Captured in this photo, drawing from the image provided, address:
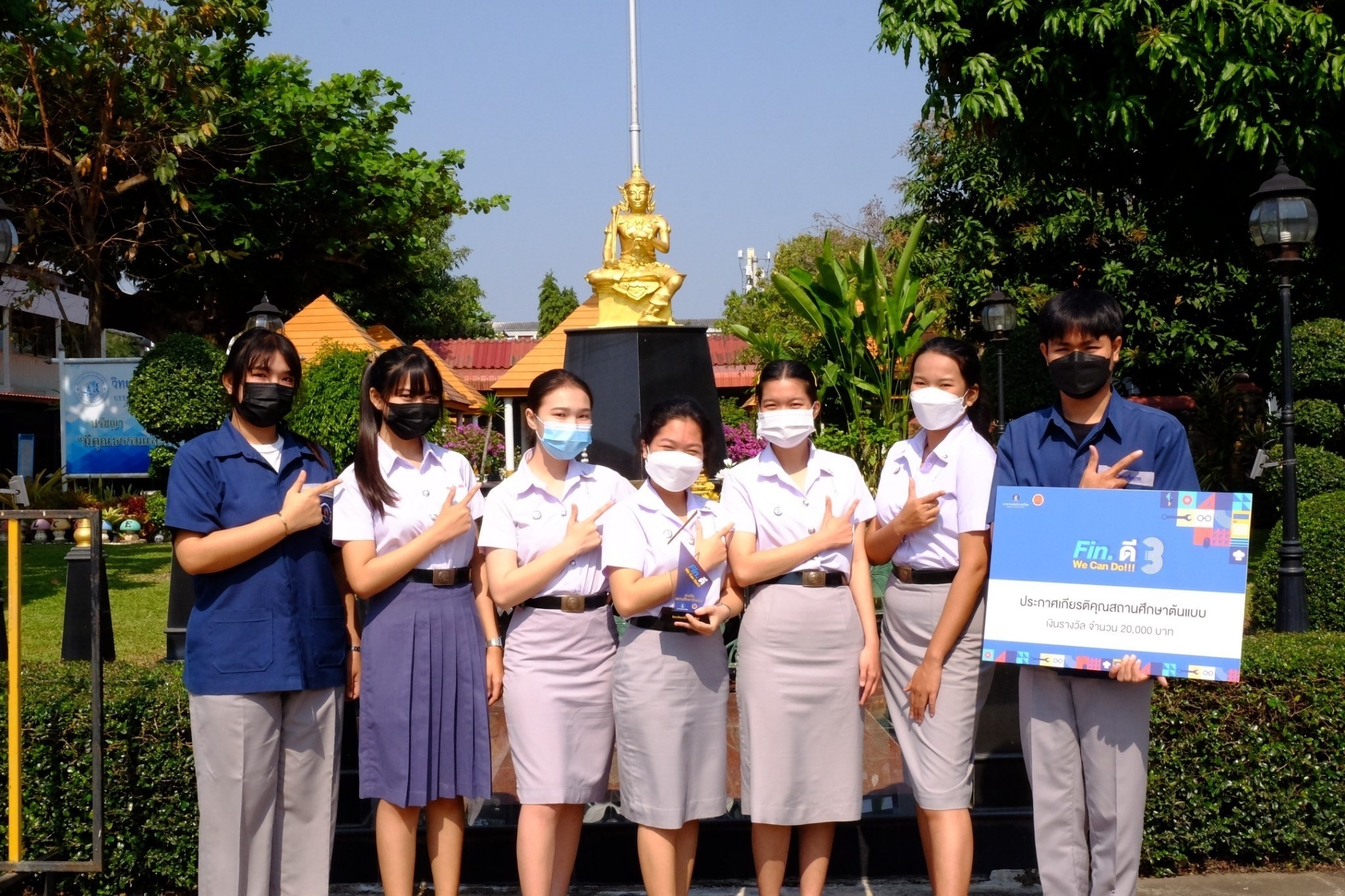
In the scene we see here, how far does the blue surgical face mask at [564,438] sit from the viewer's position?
3631mm

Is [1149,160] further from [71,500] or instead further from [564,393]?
[71,500]

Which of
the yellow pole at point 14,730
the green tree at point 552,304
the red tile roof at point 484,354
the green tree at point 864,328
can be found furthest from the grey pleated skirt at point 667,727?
the green tree at point 552,304

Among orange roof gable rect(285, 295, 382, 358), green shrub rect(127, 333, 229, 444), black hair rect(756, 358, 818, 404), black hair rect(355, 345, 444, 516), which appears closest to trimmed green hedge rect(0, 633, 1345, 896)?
black hair rect(355, 345, 444, 516)

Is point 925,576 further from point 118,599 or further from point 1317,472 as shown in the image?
point 118,599

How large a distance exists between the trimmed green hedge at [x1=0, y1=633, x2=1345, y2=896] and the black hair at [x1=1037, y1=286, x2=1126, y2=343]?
5.69 ft

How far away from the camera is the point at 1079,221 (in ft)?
68.5

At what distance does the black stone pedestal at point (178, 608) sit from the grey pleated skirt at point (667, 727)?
358 centimetres

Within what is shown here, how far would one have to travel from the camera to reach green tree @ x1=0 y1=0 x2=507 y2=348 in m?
18.3

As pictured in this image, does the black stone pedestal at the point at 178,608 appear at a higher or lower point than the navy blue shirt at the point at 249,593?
lower

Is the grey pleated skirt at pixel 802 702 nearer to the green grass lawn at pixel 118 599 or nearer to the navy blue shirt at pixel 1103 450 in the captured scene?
the navy blue shirt at pixel 1103 450

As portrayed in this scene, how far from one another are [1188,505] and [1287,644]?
1989mm

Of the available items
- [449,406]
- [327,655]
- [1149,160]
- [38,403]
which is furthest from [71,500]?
[327,655]

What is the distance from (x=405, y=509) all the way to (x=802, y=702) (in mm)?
1339

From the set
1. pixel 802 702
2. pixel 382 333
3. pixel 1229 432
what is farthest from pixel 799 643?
pixel 382 333
